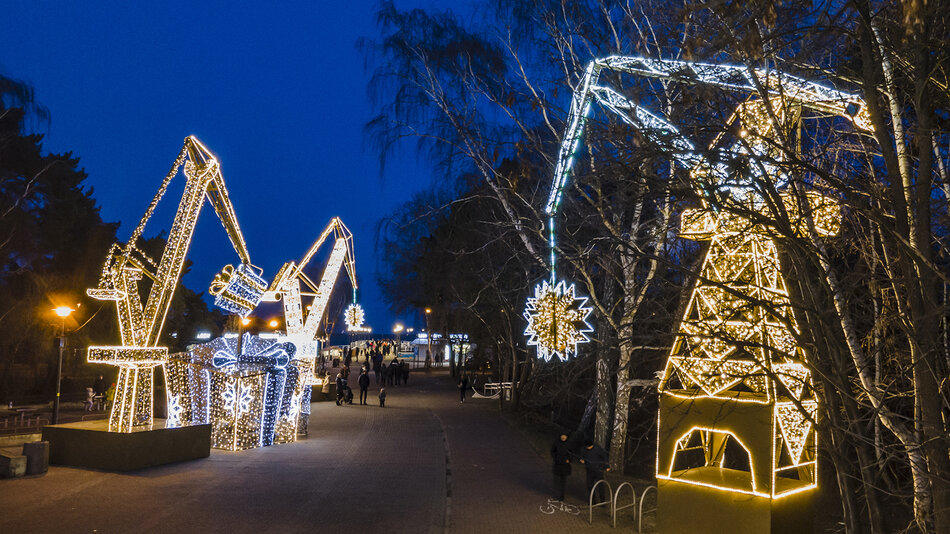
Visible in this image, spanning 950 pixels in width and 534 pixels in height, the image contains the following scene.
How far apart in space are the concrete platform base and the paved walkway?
1.13 ft

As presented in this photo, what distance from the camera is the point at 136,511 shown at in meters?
12.2

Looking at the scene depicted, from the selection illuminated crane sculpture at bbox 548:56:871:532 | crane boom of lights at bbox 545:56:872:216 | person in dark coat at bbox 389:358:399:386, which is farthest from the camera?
person in dark coat at bbox 389:358:399:386

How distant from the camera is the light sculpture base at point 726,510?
9.29 metres

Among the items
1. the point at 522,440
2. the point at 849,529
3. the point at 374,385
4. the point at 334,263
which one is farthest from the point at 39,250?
the point at 849,529

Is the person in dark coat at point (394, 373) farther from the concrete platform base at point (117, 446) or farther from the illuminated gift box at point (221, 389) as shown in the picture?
the concrete platform base at point (117, 446)

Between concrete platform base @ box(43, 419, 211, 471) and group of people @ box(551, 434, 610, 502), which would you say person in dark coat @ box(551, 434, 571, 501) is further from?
concrete platform base @ box(43, 419, 211, 471)

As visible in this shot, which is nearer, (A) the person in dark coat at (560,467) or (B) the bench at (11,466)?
(A) the person in dark coat at (560,467)

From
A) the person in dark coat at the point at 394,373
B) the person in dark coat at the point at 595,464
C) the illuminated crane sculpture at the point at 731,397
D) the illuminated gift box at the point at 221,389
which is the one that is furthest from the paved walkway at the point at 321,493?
the person in dark coat at the point at 394,373

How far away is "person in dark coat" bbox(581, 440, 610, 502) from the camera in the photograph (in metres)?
13.6

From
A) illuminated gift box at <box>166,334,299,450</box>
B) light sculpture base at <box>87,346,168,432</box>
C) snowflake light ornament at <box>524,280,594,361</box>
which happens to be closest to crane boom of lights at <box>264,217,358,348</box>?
illuminated gift box at <box>166,334,299,450</box>

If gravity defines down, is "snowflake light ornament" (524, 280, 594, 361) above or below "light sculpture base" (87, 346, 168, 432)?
above

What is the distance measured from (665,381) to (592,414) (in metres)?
12.4

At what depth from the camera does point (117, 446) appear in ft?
52.2

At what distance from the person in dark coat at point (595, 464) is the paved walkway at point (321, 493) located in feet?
1.88
